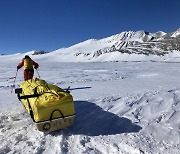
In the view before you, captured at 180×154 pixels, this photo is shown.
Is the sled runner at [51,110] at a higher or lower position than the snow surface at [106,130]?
higher

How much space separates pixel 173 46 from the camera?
84625mm

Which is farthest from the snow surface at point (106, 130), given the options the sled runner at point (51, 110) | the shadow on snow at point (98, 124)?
the sled runner at point (51, 110)

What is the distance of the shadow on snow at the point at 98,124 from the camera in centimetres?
555

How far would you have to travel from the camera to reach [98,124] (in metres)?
6.04

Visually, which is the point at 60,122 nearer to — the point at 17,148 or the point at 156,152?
the point at 17,148

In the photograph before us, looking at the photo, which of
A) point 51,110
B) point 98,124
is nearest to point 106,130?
point 98,124

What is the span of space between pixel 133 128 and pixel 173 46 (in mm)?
84856

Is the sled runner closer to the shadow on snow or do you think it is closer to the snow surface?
the snow surface

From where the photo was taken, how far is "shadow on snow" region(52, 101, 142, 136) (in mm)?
5555

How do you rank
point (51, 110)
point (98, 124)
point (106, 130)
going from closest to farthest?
point (51, 110) < point (106, 130) < point (98, 124)

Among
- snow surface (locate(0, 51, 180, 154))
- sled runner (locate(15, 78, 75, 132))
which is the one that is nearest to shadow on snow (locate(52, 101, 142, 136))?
snow surface (locate(0, 51, 180, 154))

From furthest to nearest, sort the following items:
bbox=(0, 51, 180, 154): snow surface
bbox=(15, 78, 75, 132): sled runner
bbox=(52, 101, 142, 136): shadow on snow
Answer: bbox=(52, 101, 142, 136): shadow on snow < bbox=(15, 78, 75, 132): sled runner < bbox=(0, 51, 180, 154): snow surface

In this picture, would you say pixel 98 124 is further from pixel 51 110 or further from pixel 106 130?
pixel 51 110

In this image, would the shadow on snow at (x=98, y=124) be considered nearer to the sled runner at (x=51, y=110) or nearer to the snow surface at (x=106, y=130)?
the snow surface at (x=106, y=130)
